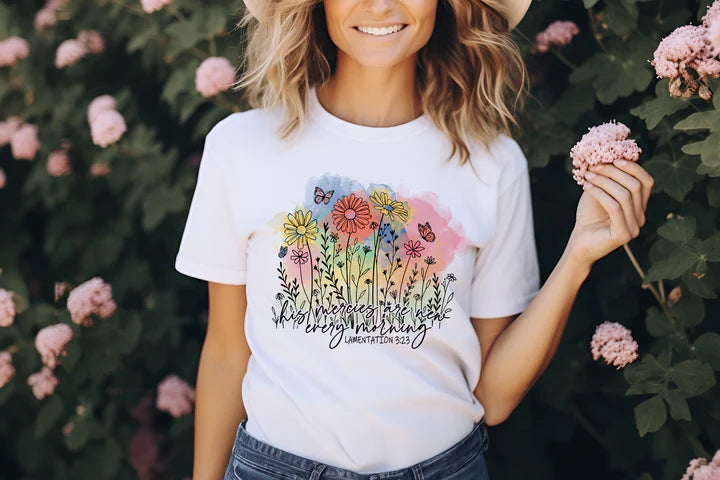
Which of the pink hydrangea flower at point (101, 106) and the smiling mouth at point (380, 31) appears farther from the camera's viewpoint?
the pink hydrangea flower at point (101, 106)

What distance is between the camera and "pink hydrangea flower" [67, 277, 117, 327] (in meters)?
2.59

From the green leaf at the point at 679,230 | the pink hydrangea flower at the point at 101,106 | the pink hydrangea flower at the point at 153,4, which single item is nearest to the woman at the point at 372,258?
the green leaf at the point at 679,230

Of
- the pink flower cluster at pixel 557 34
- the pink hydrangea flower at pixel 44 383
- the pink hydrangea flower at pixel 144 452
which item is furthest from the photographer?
the pink hydrangea flower at pixel 144 452

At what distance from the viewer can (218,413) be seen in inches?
78.5

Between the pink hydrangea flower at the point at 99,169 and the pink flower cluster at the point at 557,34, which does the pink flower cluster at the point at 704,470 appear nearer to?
the pink flower cluster at the point at 557,34

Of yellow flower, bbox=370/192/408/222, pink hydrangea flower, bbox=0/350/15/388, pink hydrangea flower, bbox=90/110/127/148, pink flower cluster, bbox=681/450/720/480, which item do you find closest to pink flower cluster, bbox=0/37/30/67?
pink hydrangea flower, bbox=90/110/127/148

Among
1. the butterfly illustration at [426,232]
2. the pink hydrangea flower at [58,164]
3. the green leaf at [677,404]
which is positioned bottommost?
the pink hydrangea flower at [58,164]

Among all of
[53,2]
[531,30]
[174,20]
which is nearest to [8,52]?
[53,2]

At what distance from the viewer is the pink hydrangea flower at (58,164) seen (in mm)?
3014

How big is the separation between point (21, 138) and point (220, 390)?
61.7 inches

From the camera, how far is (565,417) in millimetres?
2666

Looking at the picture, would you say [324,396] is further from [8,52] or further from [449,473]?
[8,52]

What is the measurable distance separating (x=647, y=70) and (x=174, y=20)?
5.14 ft

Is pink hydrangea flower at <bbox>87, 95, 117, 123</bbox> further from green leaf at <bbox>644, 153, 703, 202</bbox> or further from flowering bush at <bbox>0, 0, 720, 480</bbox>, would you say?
Answer: green leaf at <bbox>644, 153, 703, 202</bbox>
